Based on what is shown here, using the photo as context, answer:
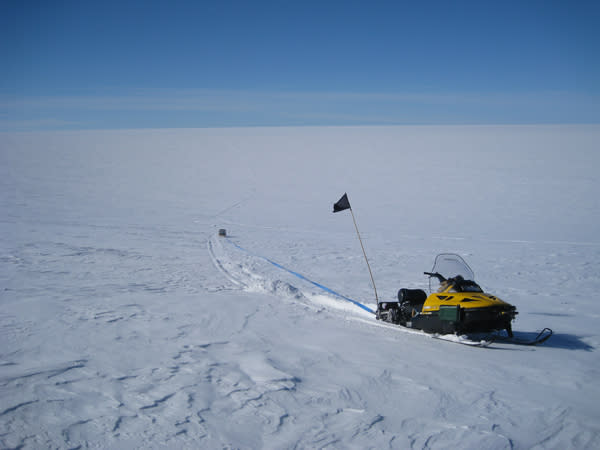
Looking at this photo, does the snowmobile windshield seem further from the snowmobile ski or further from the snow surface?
the snow surface

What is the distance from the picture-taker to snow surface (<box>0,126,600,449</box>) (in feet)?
11.9

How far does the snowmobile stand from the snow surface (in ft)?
0.77

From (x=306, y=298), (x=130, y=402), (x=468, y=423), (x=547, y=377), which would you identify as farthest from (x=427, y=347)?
(x=130, y=402)

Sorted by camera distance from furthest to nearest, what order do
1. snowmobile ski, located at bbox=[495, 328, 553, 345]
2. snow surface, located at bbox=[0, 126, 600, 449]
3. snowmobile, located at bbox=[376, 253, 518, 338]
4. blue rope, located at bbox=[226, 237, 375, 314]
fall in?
blue rope, located at bbox=[226, 237, 375, 314] < snowmobile ski, located at bbox=[495, 328, 553, 345] < snowmobile, located at bbox=[376, 253, 518, 338] < snow surface, located at bbox=[0, 126, 600, 449]

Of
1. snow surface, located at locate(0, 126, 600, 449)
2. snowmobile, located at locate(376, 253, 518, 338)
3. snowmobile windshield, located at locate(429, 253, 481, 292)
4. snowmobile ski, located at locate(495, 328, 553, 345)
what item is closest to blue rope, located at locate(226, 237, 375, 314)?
snow surface, located at locate(0, 126, 600, 449)

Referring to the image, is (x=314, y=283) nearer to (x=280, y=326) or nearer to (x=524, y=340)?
(x=280, y=326)

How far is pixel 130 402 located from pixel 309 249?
25.3 ft

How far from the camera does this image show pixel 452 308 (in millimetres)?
5152

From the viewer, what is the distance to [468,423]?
146 inches

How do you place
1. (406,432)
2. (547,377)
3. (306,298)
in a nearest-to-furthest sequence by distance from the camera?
(406,432)
(547,377)
(306,298)

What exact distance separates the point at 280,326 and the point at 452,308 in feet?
7.31

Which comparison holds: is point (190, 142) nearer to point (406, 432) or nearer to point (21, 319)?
point (21, 319)

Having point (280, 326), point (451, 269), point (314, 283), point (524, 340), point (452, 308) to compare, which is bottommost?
point (280, 326)

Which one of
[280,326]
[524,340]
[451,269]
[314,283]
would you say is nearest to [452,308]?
[451,269]
